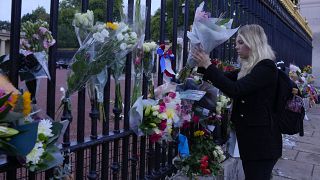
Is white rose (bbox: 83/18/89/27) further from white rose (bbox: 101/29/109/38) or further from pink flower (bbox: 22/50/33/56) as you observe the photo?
pink flower (bbox: 22/50/33/56)

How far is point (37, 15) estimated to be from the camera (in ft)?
7.01

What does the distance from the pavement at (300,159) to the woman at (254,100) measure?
2.16 metres

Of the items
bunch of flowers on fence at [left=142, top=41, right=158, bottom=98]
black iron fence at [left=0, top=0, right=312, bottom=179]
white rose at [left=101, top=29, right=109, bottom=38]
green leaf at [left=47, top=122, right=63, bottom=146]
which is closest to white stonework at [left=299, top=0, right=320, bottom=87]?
black iron fence at [left=0, top=0, right=312, bottom=179]

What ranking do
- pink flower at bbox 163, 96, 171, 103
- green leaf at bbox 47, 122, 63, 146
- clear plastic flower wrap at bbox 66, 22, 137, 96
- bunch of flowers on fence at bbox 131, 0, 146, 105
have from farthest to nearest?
pink flower at bbox 163, 96, 171, 103
bunch of flowers on fence at bbox 131, 0, 146, 105
clear plastic flower wrap at bbox 66, 22, 137, 96
green leaf at bbox 47, 122, 63, 146

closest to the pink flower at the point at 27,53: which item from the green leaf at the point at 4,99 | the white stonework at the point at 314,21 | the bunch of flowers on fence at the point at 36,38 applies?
the bunch of flowers on fence at the point at 36,38

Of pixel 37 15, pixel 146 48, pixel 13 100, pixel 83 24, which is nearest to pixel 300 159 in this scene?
pixel 146 48

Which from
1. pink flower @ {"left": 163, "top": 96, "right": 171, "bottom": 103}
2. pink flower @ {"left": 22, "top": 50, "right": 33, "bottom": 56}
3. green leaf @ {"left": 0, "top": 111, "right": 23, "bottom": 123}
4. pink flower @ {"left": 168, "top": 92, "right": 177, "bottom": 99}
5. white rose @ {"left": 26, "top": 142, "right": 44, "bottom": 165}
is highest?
pink flower @ {"left": 22, "top": 50, "right": 33, "bottom": 56}

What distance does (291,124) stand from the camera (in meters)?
3.52

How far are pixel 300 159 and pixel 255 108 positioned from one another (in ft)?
12.1

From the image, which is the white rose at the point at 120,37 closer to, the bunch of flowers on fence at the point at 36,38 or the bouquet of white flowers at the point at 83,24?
the bouquet of white flowers at the point at 83,24

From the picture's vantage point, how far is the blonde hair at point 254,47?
332 cm

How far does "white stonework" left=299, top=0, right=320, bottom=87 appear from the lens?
16.8 m

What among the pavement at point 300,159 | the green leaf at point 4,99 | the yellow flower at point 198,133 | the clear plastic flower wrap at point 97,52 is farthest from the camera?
the pavement at point 300,159

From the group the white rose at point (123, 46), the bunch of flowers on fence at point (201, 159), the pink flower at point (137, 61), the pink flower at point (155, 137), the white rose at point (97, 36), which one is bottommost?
the bunch of flowers on fence at point (201, 159)
